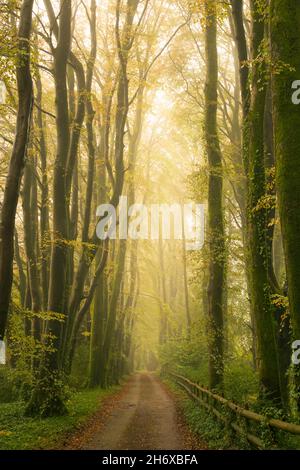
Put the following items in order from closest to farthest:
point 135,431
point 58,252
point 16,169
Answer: point 16,169 → point 135,431 → point 58,252

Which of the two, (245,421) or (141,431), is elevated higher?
(245,421)

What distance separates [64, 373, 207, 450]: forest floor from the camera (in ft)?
31.0

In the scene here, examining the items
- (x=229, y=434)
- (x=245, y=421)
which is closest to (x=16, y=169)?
(x=245, y=421)

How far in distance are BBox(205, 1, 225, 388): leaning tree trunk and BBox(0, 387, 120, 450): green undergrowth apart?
421 centimetres

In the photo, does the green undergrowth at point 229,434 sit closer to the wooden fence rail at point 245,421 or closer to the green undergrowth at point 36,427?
the wooden fence rail at point 245,421

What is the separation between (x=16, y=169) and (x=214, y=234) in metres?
6.80

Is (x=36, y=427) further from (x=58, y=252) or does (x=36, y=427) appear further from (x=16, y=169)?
(x=16, y=169)

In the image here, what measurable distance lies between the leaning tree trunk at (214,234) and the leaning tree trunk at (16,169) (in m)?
6.17

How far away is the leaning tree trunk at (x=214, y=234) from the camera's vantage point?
505 inches

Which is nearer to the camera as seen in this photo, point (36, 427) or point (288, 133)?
point (288, 133)

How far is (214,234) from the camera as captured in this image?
43.2 feet

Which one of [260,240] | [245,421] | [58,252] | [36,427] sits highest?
[58,252]

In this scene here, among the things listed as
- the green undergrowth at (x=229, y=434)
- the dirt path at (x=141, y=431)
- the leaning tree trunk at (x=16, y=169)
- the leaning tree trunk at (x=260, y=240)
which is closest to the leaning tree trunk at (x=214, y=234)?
the green undergrowth at (x=229, y=434)
